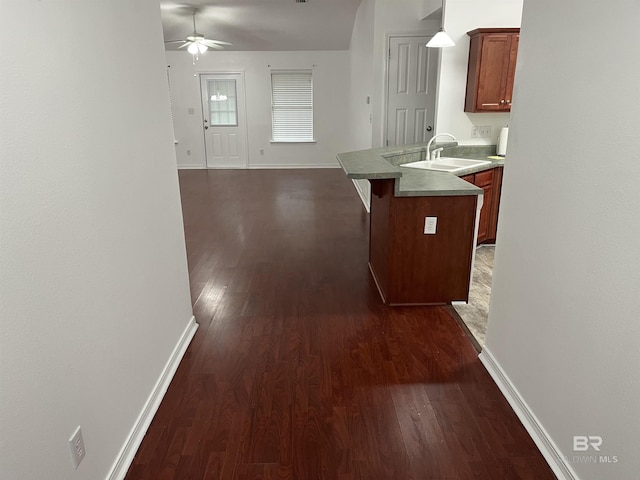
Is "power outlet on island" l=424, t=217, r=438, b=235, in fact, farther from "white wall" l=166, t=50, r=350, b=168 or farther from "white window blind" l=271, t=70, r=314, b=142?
"white window blind" l=271, t=70, r=314, b=142

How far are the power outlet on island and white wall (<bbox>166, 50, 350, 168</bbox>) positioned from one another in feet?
22.0

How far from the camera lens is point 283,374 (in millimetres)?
2529

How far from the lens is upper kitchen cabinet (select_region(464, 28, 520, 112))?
4.41 metres

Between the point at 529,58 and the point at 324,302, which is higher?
the point at 529,58

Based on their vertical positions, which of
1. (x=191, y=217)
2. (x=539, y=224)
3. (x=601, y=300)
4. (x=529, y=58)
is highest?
(x=529, y=58)

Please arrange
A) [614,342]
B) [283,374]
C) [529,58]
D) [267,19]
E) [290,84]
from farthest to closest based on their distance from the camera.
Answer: [290,84] < [267,19] < [283,374] < [529,58] < [614,342]

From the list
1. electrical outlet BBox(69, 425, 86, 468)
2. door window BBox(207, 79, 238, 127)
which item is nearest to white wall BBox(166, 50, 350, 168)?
door window BBox(207, 79, 238, 127)

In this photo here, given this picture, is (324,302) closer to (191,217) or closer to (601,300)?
(601,300)

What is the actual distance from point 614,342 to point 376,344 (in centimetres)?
150

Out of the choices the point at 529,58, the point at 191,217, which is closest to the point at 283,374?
the point at 529,58

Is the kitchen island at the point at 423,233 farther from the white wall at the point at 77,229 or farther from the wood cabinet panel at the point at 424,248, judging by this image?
the white wall at the point at 77,229

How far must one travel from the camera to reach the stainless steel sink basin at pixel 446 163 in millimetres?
4332

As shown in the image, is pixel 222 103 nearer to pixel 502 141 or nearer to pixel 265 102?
pixel 265 102

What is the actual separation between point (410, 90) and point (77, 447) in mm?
5114
